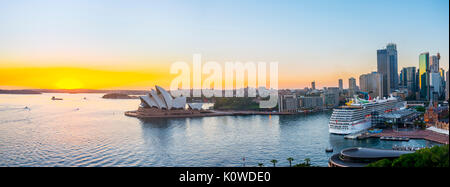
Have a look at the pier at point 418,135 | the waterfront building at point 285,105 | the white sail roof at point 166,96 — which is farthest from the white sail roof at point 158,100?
the pier at point 418,135

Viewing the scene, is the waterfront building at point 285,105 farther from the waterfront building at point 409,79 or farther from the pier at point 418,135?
the pier at point 418,135

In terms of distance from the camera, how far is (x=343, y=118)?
7855 mm

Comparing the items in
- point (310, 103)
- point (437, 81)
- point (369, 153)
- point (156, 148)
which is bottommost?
point (156, 148)

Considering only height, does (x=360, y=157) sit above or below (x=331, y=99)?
below

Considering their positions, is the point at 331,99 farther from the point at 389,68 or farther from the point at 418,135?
the point at 418,135

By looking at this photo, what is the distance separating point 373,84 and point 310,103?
12.4ft

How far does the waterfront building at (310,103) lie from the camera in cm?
1700

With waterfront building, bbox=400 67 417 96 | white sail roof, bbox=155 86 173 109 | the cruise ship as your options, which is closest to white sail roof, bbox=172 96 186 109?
white sail roof, bbox=155 86 173 109

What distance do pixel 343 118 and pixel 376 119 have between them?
1.92 meters

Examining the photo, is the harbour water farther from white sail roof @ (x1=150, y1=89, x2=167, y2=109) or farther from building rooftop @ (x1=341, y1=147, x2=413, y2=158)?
white sail roof @ (x1=150, y1=89, x2=167, y2=109)

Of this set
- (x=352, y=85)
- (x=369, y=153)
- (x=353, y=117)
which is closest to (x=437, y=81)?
(x=353, y=117)

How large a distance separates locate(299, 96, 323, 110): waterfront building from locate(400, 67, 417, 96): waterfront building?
14.5 feet

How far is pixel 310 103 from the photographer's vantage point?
17516mm
